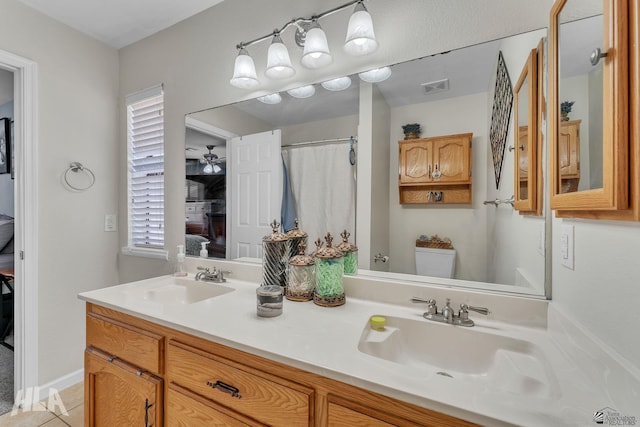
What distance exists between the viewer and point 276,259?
1435mm

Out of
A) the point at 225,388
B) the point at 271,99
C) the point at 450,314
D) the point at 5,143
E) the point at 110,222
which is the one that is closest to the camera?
the point at 225,388

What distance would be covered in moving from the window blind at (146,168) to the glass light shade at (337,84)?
4.27 feet

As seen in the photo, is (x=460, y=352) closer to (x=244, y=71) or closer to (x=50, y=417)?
(x=244, y=71)

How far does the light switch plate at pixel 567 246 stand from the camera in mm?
867

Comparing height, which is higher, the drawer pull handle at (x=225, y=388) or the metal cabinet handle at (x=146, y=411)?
the drawer pull handle at (x=225, y=388)

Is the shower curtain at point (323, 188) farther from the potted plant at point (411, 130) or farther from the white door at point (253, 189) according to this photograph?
the potted plant at point (411, 130)

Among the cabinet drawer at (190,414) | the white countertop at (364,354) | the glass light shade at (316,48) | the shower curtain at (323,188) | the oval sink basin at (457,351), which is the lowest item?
the cabinet drawer at (190,414)

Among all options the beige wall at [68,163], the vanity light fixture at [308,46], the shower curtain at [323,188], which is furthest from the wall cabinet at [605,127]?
the beige wall at [68,163]

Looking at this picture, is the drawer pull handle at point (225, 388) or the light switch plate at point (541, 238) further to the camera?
the light switch plate at point (541, 238)

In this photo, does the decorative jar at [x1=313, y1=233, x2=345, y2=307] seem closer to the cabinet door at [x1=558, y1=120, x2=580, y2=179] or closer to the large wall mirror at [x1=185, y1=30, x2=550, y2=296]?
the large wall mirror at [x1=185, y1=30, x2=550, y2=296]

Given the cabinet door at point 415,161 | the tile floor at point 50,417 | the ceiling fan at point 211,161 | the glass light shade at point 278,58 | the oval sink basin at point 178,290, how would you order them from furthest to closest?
the ceiling fan at point 211,161 → the tile floor at point 50,417 → the oval sink basin at point 178,290 → the glass light shade at point 278,58 → the cabinet door at point 415,161

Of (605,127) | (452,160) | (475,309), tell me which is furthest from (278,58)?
(475,309)

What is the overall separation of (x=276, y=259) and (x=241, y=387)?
2.04ft

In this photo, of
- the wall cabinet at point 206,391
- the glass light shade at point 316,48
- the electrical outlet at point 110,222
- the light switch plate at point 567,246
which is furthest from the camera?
the electrical outlet at point 110,222
